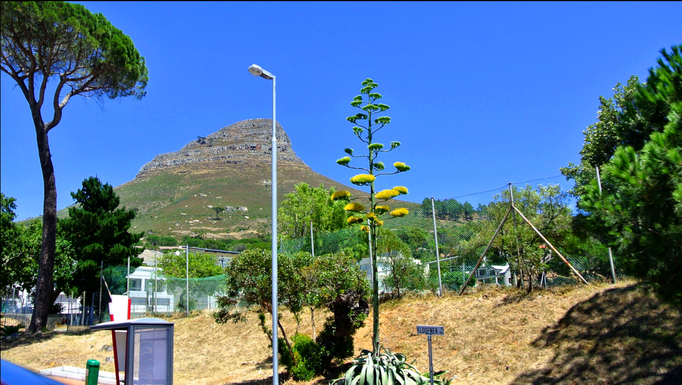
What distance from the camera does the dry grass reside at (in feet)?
30.4

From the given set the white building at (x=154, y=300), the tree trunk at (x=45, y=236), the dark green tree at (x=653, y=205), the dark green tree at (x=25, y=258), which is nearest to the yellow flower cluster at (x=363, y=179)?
the dark green tree at (x=653, y=205)

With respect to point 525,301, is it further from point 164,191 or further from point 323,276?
point 164,191

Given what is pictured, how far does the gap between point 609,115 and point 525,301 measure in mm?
10411

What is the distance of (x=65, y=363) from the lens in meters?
17.9

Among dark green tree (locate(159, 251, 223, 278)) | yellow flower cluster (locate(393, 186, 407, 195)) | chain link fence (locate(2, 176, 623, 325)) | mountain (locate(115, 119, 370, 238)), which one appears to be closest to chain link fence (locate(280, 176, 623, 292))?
chain link fence (locate(2, 176, 623, 325))

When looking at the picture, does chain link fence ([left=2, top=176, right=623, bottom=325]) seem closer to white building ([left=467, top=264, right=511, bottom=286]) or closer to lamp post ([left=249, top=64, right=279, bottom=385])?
white building ([left=467, top=264, right=511, bottom=286])

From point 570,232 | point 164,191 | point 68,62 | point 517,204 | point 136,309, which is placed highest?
point 164,191

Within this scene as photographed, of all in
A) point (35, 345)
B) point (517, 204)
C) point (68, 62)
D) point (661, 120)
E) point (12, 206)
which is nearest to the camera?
point (661, 120)

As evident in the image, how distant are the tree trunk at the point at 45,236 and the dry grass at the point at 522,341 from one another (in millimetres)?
4976

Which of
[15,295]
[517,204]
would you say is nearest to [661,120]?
[517,204]

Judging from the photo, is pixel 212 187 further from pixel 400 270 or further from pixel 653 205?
pixel 653 205

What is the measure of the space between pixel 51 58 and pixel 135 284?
13.7 metres

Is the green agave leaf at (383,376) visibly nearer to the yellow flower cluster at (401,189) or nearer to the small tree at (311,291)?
the small tree at (311,291)

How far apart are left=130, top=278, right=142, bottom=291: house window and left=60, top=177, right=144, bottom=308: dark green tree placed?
1.51 meters
